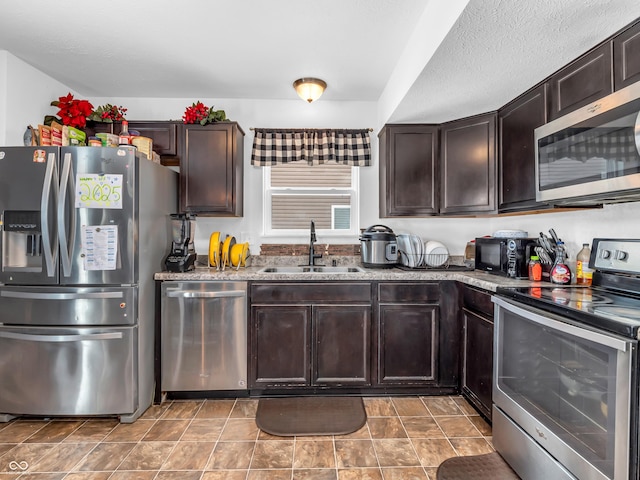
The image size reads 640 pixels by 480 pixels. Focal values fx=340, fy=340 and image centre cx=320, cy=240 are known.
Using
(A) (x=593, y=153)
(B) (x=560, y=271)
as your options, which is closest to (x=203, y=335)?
(B) (x=560, y=271)

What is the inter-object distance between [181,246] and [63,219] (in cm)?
73

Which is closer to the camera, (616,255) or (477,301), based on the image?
(616,255)

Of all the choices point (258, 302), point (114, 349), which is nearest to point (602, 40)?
point (258, 302)

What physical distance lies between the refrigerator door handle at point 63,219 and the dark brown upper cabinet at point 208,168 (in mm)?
800

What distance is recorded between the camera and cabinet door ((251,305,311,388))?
8.00ft

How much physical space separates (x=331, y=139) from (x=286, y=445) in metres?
2.41

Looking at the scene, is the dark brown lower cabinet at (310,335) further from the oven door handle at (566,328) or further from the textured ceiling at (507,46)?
the textured ceiling at (507,46)

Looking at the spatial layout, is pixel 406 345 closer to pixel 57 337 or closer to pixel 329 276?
pixel 329 276

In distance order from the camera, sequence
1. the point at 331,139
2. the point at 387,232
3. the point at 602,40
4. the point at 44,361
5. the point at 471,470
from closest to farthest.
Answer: the point at 602,40, the point at 471,470, the point at 44,361, the point at 387,232, the point at 331,139

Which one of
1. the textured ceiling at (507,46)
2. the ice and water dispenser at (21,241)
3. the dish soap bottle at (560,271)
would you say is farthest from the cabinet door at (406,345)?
the ice and water dispenser at (21,241)

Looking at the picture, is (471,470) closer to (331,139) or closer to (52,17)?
(331,139)

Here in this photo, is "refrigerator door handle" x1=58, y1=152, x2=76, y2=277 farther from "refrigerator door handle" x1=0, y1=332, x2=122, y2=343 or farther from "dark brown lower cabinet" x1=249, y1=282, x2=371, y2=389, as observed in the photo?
"dark brown lower cabinet" x1=249, y1=282, x2=371, y2=389

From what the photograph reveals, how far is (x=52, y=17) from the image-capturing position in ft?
6.57

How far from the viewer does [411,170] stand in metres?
2.89
